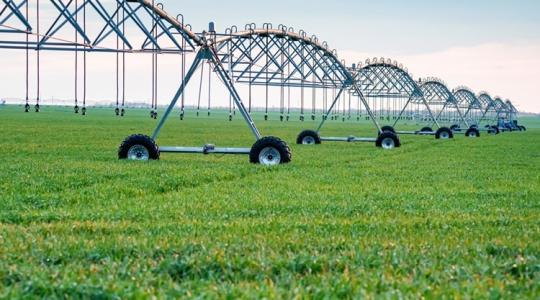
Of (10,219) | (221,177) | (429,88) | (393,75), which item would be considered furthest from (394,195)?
(429,88)

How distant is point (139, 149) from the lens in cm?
2297

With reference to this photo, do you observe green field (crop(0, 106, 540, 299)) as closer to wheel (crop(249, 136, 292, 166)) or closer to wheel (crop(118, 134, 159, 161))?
wheel (crop(249, 136, 292, 166))

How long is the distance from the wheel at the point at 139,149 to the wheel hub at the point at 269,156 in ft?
9.15

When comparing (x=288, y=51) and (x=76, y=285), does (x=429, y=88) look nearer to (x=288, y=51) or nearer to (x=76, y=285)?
(x=288, y=51)

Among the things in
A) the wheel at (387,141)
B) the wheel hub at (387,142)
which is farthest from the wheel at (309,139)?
the wheel hub at (387,142)

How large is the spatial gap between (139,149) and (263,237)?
1451 cm

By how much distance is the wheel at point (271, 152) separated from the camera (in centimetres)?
2256

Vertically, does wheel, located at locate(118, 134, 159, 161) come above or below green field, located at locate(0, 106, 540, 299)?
above

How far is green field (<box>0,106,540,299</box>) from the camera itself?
6.58 m

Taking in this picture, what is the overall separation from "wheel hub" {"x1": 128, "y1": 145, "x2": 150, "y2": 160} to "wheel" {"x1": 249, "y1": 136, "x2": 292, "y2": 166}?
→ 282cm

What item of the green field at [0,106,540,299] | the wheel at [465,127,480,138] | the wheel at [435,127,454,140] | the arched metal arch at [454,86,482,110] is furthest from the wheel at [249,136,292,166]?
the arched metal arch at [454,86,482,110]

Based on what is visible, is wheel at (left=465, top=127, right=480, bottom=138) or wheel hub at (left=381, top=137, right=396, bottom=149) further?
wheel at (left=465, top=127, right=480, bottom=138)

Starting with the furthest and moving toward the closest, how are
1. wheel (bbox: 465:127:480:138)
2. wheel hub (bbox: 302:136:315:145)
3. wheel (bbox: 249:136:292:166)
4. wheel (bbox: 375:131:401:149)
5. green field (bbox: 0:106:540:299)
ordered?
wheel (bbox: 465:127:480:138)
wheel hub (bbox: 302:136:315:145)
wheel (bbox: 375:131:401:149)
wheel (bbox: 249:136:292:166)
green field (bbox: 0:106:540:299)

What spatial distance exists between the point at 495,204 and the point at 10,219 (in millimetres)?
7081
